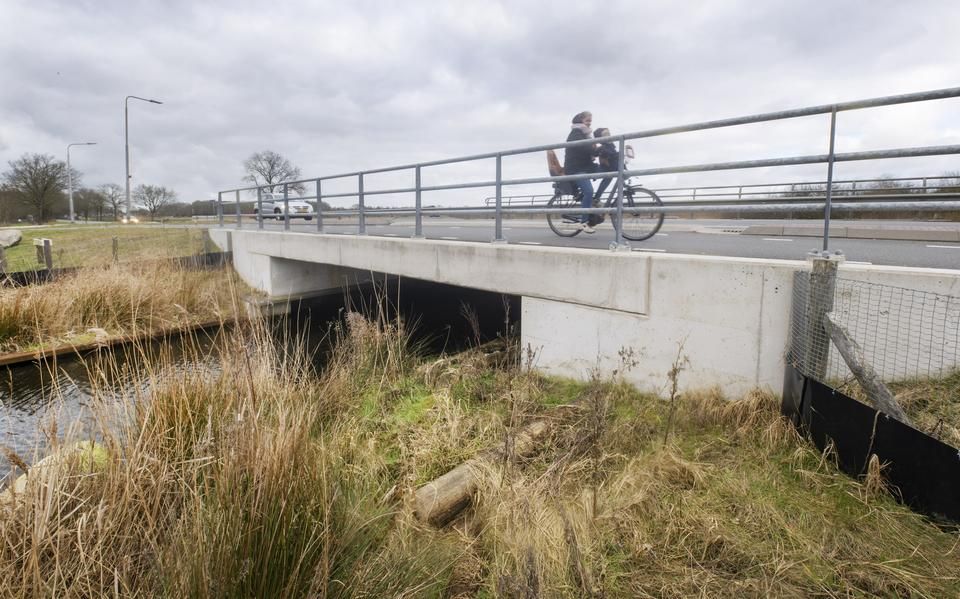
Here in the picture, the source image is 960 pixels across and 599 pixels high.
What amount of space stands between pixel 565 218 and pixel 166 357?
629cm

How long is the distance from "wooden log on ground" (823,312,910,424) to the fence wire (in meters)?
0.16

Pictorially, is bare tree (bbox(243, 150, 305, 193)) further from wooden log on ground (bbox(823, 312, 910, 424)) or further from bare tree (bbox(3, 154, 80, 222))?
wooden log on ground (bbox(823, 312, 910, 424))

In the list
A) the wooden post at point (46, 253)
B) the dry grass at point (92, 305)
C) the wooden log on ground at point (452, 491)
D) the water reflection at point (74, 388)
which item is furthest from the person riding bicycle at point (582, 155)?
the wooden post at point (46, 253)

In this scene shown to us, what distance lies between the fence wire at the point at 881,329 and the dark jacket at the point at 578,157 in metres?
3.51

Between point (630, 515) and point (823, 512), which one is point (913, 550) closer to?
point (823, 512)

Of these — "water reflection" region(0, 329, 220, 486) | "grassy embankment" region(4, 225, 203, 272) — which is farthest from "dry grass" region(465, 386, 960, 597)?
"grassy embankment" region(4, 225, 203, 272)

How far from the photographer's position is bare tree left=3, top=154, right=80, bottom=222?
131ft

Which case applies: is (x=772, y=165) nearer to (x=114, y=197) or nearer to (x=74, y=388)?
(x=74, y=388)

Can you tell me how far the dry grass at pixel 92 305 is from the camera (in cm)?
904

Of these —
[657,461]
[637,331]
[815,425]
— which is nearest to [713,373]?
[637,331]

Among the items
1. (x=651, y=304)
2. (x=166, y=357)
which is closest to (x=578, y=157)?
(x=651, y=304)

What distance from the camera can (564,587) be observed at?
250 cm

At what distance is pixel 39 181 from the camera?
40.5 meters

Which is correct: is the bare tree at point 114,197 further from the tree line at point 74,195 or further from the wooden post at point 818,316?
the wooden post at point 818,316
